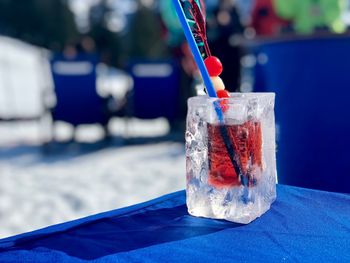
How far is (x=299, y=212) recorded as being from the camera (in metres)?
0.87

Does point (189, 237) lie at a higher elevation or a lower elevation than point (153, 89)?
lower

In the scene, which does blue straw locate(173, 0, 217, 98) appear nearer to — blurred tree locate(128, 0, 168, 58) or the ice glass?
the ice glass

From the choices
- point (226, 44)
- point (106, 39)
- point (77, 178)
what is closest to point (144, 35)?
point (106, 39)

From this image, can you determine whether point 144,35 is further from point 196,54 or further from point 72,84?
point 196,54

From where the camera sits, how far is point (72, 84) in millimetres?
5211

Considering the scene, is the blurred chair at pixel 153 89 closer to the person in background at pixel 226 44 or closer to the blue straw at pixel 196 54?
the person in background at pixel 226 44

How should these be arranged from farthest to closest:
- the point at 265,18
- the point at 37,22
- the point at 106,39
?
the point at 106,39 < the point at 37,22 < the point at 265,18

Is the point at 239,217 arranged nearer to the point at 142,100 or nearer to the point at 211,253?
the point at 211,253

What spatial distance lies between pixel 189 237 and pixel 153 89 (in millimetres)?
4901

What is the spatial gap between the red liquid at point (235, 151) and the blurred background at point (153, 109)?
161 millimetres

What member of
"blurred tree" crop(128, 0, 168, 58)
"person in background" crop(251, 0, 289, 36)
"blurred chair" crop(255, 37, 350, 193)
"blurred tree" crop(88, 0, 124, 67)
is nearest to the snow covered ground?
"blurred chair" crop(255, 37, 350, 193)

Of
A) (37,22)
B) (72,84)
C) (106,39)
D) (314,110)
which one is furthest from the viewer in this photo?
(106,39)

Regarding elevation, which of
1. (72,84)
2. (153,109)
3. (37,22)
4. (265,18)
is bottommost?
(153,109)

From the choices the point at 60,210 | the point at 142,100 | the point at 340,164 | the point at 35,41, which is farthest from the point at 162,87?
the point at 35,41
